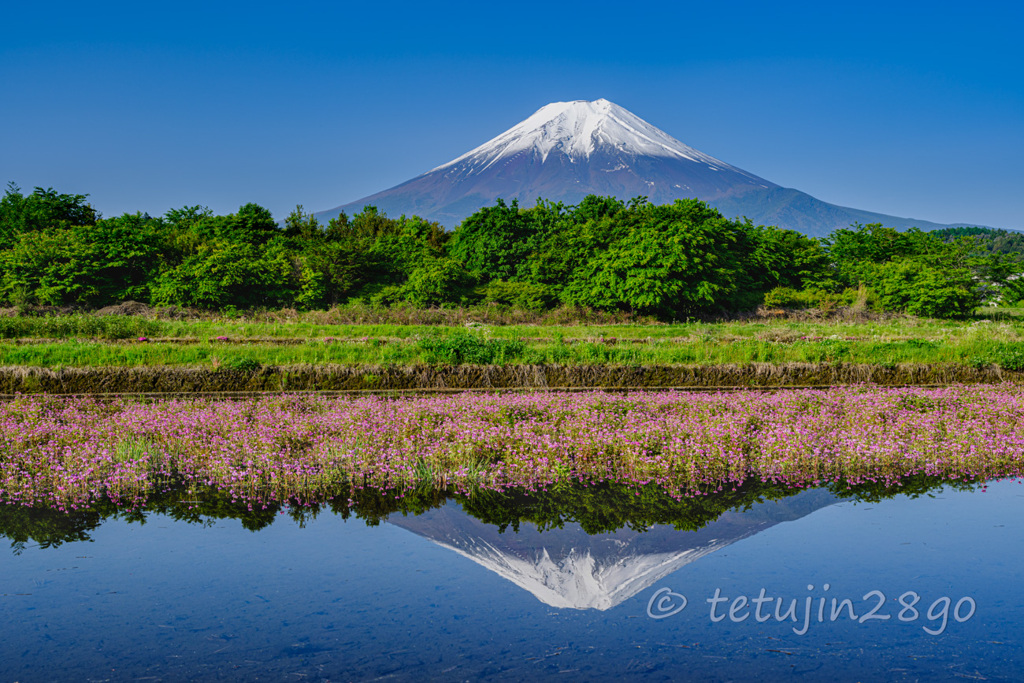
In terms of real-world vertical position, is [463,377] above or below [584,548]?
above

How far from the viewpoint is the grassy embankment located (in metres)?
18.1

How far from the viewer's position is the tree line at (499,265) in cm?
3522

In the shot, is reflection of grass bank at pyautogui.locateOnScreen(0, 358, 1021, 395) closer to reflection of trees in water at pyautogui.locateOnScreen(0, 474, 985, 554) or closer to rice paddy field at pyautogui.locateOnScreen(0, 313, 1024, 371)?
rice paddy field at pyautogui.locateOnScreen(0, 313, 1024, 371)

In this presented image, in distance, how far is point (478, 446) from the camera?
10.8m

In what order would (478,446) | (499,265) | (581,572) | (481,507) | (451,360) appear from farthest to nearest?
(499,265) < (451,360) < (478,446) < (481,507) < (581,572)

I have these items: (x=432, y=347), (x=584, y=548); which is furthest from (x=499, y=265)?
(x=584, y=548)

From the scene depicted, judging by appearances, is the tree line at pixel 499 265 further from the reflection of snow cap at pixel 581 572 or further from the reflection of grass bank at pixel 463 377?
the reflection of snow cap at pixel 581 572

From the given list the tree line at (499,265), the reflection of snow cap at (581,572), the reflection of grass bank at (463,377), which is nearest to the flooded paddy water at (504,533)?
the reflection of snow cap at (581,572)

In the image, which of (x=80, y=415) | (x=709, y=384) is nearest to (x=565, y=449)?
(x=80, y=415)

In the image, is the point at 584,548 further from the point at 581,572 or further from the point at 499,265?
the point at 499,265

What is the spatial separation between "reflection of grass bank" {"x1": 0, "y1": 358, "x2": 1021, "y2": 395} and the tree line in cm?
1441

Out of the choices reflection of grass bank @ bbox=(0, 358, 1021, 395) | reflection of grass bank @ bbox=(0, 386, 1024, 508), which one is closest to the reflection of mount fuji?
reflection of grass bank @ bbox=(0, 386, 1024, 508)

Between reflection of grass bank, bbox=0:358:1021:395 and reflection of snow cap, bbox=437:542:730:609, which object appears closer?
reflection of snow cap, bbox=437:542:730:609

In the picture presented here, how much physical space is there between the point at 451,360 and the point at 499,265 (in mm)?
21324
